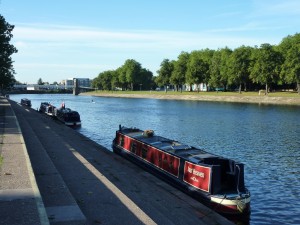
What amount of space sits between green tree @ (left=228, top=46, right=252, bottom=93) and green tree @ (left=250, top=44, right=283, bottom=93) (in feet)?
25.8

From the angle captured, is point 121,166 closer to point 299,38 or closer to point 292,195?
point 292,195

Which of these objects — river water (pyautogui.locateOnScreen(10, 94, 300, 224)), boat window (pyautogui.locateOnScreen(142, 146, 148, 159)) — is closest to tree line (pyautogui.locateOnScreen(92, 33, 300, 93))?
river water (pyautogui.locateOnScreen(10, 94, 300, 224))

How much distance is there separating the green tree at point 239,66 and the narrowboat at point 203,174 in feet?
401

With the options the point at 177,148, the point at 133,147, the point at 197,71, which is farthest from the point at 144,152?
the point at 197,71

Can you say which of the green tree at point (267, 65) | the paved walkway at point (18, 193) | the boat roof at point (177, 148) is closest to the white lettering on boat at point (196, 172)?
the boat roof at point (177, 148)

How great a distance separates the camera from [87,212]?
15.0 metres

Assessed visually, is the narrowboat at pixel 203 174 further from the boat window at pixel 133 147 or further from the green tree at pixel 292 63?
the green tree at pixel 292 63

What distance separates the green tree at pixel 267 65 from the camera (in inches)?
5187

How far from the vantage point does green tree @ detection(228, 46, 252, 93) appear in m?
145

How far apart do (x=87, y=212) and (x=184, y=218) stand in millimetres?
4098

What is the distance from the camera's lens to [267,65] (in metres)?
131

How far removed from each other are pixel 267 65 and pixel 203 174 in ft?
386

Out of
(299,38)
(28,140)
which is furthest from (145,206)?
(299,38)

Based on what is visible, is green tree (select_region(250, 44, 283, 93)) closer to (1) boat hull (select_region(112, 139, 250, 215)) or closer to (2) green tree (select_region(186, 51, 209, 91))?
(2) green tree (select_region(186, 51, 209, 91))
